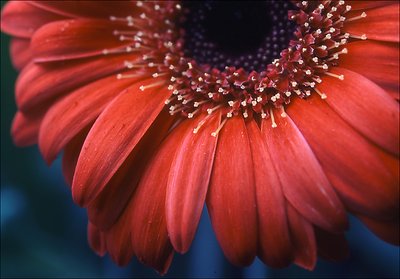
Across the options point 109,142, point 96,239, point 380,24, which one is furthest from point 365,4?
point 96,239

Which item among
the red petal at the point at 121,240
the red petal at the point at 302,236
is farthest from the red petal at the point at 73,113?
the red petal at the point at 302,236

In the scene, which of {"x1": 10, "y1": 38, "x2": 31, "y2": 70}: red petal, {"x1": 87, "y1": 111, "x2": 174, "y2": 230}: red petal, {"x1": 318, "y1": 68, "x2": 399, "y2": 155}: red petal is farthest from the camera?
{"x1": 10, "y1": 38, "x2": 31, "y2": 70}: red petal

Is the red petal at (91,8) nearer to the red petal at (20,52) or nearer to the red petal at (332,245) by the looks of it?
the red petal at (20,52)

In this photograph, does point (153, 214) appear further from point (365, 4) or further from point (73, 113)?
point (365, 4)

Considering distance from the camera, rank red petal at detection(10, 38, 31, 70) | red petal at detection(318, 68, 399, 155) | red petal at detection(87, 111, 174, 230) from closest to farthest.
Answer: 1. red petal at detection(318, 68, 399, 155)
2. red petal at detection(87, 111, 174, 230)
3. red petal at detection(10, 38, 31, 70)

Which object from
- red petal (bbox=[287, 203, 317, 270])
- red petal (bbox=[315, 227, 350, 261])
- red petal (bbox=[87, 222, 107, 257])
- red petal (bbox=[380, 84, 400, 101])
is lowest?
red petal (bbox=[87, 222, 107, 257])

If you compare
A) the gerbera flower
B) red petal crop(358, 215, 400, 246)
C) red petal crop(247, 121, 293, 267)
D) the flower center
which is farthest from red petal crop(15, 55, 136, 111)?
red petal crop(358, 215, 400, 246)

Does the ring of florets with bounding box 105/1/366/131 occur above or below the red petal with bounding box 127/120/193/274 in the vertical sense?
above

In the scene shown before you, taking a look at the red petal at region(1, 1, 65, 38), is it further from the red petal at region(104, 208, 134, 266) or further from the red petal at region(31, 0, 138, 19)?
the red petal at region(104, 208, 134, 266)
